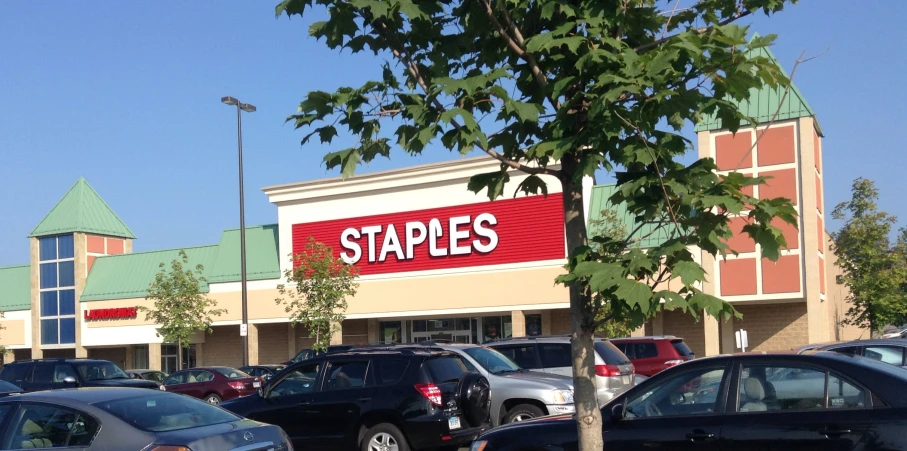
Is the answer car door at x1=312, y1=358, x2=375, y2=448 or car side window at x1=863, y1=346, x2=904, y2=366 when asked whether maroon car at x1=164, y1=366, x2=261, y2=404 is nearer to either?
car door at x1=312, y1=358, x2=375, y2=448

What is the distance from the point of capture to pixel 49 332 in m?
48.1

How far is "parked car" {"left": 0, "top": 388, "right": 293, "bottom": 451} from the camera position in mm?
7957

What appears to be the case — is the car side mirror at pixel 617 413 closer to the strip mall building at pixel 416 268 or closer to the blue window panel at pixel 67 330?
the strip mall building at pixel 416 268

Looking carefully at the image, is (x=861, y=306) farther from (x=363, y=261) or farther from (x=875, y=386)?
(x=875, y=386)

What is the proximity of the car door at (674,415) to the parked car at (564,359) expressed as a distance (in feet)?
28.1

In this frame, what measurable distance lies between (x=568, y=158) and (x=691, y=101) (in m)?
1.16

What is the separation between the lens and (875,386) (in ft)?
23.1

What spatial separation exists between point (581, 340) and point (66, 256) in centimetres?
4596

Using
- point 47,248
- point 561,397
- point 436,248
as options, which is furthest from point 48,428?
point 47,248

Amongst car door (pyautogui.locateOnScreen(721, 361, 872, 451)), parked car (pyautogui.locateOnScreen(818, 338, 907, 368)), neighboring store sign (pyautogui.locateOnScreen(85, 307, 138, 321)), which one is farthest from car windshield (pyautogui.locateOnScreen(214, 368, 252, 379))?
car door (pyautogui.locateOnScreen(721, 361, 872, 451))

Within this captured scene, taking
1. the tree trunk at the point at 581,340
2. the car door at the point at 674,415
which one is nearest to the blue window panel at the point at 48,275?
the car door at the point at 674,415

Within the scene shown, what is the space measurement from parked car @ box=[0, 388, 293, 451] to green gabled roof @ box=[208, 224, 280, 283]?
3203cm

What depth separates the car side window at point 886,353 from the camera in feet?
48.5

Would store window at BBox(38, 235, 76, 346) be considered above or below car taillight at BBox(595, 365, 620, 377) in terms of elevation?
above
